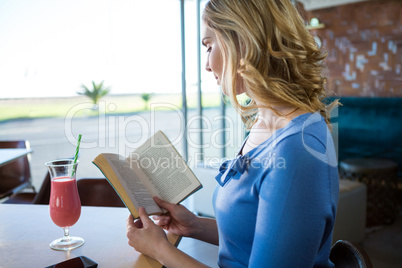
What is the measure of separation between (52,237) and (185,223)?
41 cm

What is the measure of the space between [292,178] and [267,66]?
1.17ft

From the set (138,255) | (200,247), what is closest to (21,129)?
(200,247)

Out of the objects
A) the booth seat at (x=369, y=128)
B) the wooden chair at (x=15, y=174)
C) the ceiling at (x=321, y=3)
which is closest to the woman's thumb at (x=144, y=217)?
the wooden chair at (x=15, y=174)

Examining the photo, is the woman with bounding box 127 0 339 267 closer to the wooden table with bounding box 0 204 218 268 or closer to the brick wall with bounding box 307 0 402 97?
the wooden table with bounding box 0 204 218 268

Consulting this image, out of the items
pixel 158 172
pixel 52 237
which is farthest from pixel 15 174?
pixel 158 172

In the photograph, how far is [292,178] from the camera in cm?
70

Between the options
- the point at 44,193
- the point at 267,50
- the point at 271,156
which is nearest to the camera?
the point at 271,156

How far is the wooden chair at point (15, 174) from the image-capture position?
9.23ft

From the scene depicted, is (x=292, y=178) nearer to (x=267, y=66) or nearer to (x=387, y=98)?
(x=267, y=66)

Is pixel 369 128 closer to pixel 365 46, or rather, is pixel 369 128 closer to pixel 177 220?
pixel 365 46

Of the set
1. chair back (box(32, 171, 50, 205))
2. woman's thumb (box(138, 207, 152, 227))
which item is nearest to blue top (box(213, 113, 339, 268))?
woman's thumb (box(138, 207, 152, 227))

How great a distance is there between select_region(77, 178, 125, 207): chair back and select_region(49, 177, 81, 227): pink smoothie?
0.66 m

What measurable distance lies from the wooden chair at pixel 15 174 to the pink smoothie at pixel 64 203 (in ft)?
6.76

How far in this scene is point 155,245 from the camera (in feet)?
3.00
